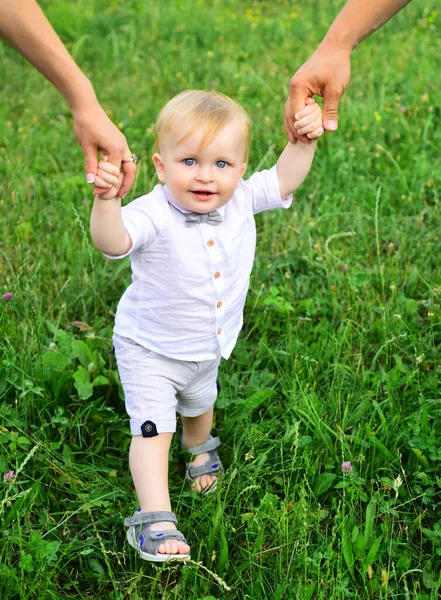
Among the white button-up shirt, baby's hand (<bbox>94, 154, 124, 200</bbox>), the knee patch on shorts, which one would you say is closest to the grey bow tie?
the white button-up shirt

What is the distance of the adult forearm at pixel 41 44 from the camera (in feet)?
6.98

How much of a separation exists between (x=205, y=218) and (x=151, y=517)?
3.04 feet

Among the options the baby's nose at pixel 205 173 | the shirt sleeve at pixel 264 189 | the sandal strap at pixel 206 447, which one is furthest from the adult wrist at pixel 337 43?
the sandal strap at pixel 206 447

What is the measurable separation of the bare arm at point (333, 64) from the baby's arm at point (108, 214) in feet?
2.34

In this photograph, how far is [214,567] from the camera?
7.40 ft

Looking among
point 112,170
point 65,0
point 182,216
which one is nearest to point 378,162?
point 182,216

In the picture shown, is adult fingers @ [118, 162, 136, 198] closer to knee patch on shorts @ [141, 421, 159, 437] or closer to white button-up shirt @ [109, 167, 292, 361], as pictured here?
white button-up shirt @ [109, 167, 292, 361]

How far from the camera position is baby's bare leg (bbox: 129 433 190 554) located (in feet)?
7.66

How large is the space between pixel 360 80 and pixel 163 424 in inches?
145

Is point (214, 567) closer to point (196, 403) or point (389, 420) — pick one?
point (196, 403)

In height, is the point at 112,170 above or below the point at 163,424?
above

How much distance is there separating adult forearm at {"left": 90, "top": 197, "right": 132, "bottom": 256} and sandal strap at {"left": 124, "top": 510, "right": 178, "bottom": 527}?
822mm

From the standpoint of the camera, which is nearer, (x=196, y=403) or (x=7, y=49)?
(x=196, y=403)

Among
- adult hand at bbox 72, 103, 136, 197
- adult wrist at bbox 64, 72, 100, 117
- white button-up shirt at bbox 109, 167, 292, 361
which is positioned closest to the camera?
adult hand at bbox 72, 103, 136, 197
